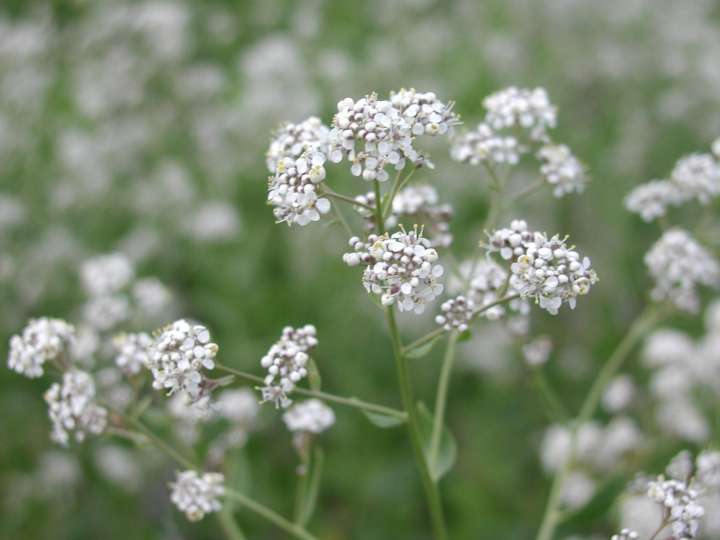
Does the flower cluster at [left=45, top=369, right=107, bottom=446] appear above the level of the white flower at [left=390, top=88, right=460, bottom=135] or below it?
below

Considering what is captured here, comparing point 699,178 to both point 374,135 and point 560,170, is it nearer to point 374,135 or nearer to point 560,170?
point 560,170

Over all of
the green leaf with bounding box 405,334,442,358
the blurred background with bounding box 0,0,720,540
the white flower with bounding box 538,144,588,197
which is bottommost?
the green leaf with bounding box 405,334,442,358

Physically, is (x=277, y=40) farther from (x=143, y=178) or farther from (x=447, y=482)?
(x=447, y=482)

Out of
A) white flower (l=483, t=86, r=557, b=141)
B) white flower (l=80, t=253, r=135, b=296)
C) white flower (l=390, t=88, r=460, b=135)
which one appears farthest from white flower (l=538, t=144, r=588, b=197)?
white flower (l=80, t=253, r=135, b=296)

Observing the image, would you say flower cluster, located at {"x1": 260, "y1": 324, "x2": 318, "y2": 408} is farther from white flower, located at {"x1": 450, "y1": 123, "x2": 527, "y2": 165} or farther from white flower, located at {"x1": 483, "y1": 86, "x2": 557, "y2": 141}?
white flower, located at {"x1": 483, "y1": 86, "x2": 557, "y2": 141}

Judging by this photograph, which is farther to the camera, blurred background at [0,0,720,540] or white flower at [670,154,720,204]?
blurred background at [0,0,720,540]

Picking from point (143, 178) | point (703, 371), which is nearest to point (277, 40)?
point (143, 178)

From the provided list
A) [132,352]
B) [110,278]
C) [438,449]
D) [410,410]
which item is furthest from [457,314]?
[110,278]
